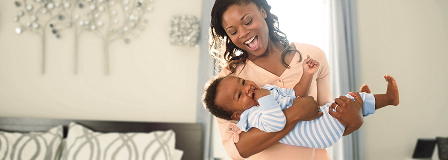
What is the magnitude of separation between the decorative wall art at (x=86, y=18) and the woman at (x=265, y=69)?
1.45m

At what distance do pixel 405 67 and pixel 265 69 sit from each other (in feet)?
8.28

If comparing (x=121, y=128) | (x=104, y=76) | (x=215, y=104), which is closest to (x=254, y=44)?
(x=215, y=104)

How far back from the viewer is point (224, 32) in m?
1.15

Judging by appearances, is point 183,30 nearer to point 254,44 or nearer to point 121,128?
point 121,128

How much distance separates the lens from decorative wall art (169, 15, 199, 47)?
7.64 ft

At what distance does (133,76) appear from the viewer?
91.3 inches

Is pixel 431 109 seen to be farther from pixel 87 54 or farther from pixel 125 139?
pixel 87 54

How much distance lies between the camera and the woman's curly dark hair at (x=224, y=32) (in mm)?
1035

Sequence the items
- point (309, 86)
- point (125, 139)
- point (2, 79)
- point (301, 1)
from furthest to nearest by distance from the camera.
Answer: point (301, 1) < point (2, 79) < point (125, 139) < point (309, 86)

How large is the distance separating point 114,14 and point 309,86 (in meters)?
1.97

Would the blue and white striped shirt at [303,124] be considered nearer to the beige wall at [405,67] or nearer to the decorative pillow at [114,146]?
the decorative pillow at [114,146]

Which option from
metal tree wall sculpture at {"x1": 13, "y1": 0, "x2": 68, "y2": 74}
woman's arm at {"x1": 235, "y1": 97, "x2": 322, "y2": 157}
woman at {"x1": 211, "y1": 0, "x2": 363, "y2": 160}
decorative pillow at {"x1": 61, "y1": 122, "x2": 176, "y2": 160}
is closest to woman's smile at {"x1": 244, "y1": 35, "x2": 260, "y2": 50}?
woman at {"x1": 211, "y1": 0, "x2": 363, "y2": 160}

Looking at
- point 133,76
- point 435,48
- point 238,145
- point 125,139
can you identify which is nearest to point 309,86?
point 238,145

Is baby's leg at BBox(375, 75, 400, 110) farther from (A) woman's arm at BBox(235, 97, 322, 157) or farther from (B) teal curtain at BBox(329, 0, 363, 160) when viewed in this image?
(B) teal curtain at BBox(329, 0, 363, 160)
